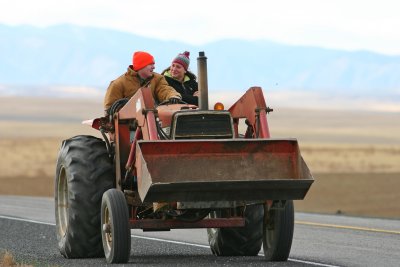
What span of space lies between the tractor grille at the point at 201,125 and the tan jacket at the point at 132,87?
1.05 meters

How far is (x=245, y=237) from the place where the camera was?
14.4 meters

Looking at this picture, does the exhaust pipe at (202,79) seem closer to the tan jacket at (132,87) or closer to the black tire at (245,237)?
the tan jacket at (132,87)

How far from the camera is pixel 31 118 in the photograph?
127188 millimetres

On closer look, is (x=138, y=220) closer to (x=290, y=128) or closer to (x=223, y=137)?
(x=223, y=137)

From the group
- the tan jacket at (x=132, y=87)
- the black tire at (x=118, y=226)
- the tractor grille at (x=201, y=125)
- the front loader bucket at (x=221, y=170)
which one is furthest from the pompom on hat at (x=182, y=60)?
the front loader bucket at (x=221, y=170)

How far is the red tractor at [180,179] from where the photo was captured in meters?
12.2

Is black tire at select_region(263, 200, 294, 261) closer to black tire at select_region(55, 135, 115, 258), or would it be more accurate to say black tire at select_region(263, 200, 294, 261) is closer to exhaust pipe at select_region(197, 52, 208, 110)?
exhaust pipe at select_region(197, 52, 208, 110)

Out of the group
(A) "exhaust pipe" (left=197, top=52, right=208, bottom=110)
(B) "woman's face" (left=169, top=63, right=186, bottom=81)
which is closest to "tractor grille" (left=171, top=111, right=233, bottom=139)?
(A) "exhaust pipe" (left=197, top=52, right=208, bottom=110)

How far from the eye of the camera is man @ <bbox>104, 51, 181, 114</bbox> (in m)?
14.1

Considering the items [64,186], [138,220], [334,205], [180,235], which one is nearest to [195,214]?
[138,220]

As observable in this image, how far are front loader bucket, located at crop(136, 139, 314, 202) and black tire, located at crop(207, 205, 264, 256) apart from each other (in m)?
1.78

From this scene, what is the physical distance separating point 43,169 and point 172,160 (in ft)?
139

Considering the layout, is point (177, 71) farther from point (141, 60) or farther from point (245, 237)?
point (245, 237)

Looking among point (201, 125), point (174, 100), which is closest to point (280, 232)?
point (201, 125)
